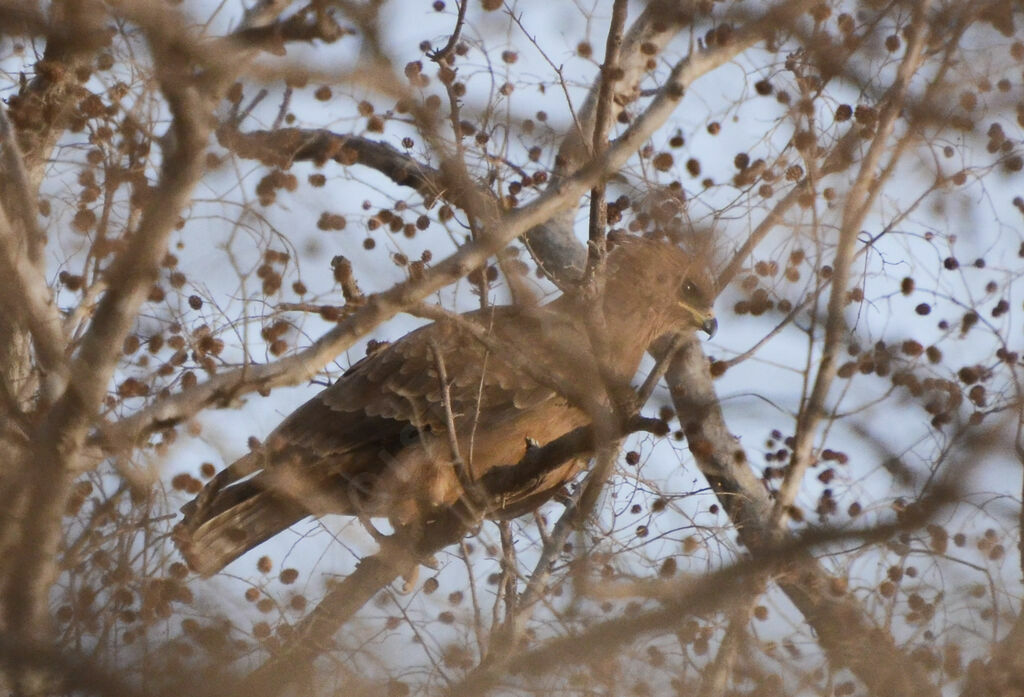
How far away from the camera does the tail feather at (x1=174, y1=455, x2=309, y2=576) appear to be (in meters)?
5.96

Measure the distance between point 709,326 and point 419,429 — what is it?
207cm

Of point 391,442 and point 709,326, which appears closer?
point 391,442

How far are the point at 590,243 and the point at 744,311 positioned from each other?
0.77 m

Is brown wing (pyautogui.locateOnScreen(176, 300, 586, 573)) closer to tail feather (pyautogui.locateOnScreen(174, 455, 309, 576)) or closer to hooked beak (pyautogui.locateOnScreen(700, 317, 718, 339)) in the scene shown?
tail feather (pyautogui.locateOnScreen(174, 455, 309, 576))

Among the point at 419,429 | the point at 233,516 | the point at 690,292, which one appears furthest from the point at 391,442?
the point at 690,292

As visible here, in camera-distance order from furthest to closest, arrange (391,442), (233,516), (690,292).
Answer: (690,292) < (391,442) < (233,516)

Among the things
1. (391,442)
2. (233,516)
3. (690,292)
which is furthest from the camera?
(690,292)

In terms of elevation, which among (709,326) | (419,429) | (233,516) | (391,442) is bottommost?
(233,516)

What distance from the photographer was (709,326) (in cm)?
741

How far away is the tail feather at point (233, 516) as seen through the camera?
5.96 meters

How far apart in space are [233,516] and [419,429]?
3.46 ft

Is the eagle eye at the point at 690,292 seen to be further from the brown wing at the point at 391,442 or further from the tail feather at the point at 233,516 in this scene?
the tail feather at the point at 233,516

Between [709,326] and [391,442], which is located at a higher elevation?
[709,326]

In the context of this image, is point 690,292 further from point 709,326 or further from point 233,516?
point 233,516
